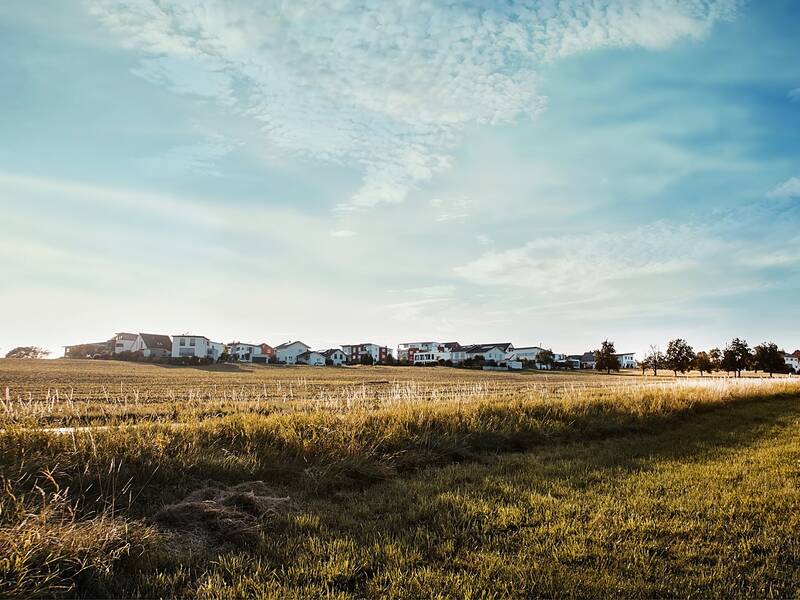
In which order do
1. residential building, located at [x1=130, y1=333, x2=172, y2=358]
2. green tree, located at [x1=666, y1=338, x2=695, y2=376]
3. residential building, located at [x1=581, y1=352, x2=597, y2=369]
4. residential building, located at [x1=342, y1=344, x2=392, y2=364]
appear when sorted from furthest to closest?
residential building, located at [x1=581, y1=352, x2=597, y2=369] < residential building, located at [x1=342, y1=344, x2=392, y2=364] < residential building, located at [x1=130, y1=333, x2=172, y2=358] < green tree, located at [x1=666, y1=338, x2=695, y2=376]

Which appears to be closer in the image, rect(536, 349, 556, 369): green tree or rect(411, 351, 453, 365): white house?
rect(536, 349, 556, 369): green tree

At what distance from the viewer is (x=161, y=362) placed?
72.1 meters

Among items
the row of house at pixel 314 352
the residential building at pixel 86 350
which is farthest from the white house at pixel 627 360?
the residential building at pixel 86 350

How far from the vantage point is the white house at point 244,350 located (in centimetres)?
11864

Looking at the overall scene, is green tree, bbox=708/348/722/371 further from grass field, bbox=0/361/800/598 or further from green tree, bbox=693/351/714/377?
grass field, bbox=0/361/800/598

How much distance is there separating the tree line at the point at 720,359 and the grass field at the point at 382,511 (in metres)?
73.8

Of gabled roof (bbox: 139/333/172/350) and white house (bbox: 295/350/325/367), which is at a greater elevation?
gabled roof (bbox: 139/333/172/350)

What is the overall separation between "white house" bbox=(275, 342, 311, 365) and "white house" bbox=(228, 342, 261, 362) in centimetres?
644

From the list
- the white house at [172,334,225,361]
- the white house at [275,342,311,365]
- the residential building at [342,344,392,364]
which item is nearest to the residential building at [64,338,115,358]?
the white house at [172,334,225,361]

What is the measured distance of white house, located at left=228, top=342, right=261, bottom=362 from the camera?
11864 cm

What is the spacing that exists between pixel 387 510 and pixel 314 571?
181 cm

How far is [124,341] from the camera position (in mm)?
100125

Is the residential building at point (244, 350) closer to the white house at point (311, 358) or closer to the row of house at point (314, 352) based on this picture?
the row of house at point (314, 352)

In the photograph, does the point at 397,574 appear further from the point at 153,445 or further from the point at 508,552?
the point at 153,445
